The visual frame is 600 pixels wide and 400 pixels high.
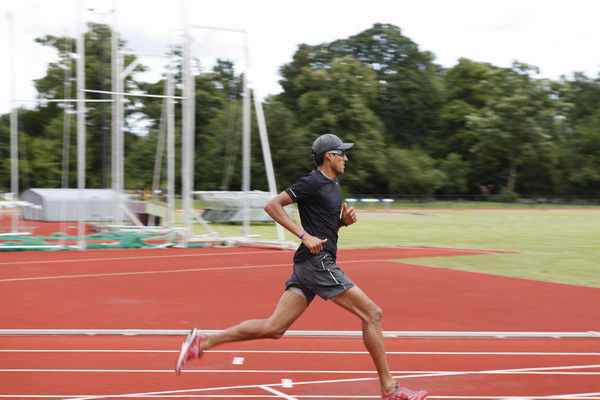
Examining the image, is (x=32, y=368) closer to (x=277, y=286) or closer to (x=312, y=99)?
(x=277, y=286)

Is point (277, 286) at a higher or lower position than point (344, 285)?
lower

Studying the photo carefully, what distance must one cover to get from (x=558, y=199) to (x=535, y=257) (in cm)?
5314

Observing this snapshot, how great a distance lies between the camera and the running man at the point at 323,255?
5336 millimetres

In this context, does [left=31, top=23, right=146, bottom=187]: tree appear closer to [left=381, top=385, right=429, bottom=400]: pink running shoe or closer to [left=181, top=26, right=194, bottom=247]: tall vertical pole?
[left=181, top=26, right=194, bottom=247]: tall vertical pole

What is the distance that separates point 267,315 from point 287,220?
4576 millimetres

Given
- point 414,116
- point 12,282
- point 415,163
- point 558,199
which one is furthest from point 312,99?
Answer: point 12,282

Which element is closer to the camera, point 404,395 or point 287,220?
point 404,395

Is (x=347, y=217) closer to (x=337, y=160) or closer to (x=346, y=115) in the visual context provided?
(x=337, y=160)

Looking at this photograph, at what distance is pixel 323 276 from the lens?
5.39 metres

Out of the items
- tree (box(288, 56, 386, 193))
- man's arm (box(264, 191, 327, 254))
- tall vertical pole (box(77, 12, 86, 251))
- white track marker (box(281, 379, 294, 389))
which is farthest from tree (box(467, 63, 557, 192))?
man's arm (box(264, 191, 327, 254))

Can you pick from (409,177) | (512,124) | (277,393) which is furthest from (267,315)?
(512,124)

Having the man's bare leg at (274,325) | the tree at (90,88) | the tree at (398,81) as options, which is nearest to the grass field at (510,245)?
the man's bare leg at (274,325)

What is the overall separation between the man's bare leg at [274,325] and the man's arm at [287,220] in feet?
1.47

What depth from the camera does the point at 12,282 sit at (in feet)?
42.9
